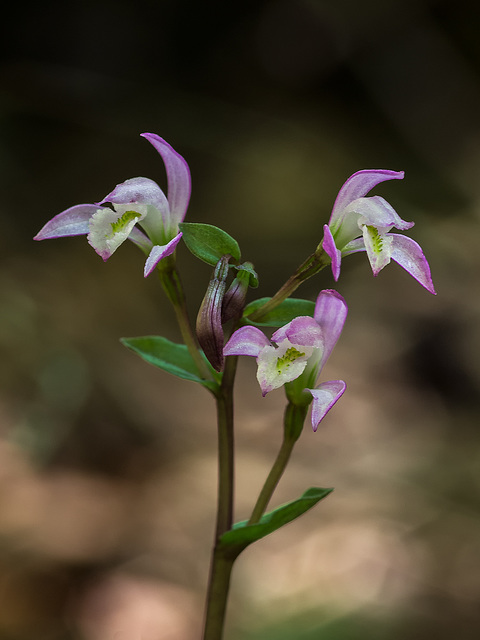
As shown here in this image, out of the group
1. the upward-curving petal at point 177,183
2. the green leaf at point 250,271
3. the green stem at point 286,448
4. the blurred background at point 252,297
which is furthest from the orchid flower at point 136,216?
the blurred background at point 252,297

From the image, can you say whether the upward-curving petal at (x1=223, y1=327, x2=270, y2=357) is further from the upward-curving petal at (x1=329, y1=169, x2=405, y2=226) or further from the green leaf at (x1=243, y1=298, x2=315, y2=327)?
the upward-curving petal at (x1=329, y1=169, x2=405, y2=226)

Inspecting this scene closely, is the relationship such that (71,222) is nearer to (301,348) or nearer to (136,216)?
(136,216)

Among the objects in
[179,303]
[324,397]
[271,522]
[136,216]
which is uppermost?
[136,216]

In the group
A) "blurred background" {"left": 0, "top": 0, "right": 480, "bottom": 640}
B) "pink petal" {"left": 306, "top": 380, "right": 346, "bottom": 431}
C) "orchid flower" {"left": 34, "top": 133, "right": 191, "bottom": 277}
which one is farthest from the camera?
"blurred background" {"left": 0, "top": 0, "right": 480, "bottom": 640}

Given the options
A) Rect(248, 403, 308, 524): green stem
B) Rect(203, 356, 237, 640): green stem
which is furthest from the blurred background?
Rect(248, 403, 308, 524): green stem

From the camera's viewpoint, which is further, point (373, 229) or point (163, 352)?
point (163, 352)

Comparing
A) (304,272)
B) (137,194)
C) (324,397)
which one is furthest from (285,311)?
(137,194)

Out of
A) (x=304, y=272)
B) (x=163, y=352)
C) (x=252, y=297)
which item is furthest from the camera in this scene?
(x=252, y=297)

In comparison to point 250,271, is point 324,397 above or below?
below
